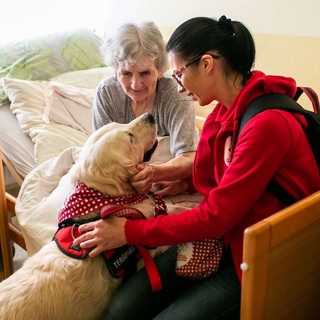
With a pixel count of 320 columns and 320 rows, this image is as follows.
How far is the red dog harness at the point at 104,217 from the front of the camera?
1.35 metres

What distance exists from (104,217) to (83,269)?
0.17 metres

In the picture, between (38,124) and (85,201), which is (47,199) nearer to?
(85,201)

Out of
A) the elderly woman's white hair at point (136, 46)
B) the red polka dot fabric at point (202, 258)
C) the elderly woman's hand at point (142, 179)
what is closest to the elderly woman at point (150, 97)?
the elderly woman's white hair at point (136, 46)

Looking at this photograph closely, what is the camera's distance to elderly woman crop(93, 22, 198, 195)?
171 centimetres

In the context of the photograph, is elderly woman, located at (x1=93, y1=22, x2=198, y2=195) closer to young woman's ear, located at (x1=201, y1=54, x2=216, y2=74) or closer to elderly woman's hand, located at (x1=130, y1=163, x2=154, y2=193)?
elderly woman's hand, located at (x1=130, y1=163, x2=154, y2=193)

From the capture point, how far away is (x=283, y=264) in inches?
42.8

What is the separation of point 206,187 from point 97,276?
45 centimetres

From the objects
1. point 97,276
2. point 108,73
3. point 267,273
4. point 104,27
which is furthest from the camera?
point 104,27

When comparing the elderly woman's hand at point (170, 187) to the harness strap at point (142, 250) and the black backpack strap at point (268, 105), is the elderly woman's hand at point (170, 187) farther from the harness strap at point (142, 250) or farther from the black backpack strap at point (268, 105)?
the black backpack strap at point (268, 105)

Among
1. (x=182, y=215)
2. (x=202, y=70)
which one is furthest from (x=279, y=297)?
(x=202, y=70)

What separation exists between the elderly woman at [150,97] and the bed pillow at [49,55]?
95 cm

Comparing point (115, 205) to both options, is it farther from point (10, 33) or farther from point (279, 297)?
point (10, 33)

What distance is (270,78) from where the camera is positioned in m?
1.25

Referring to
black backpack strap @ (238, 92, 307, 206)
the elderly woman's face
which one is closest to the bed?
the elderly woman's face
